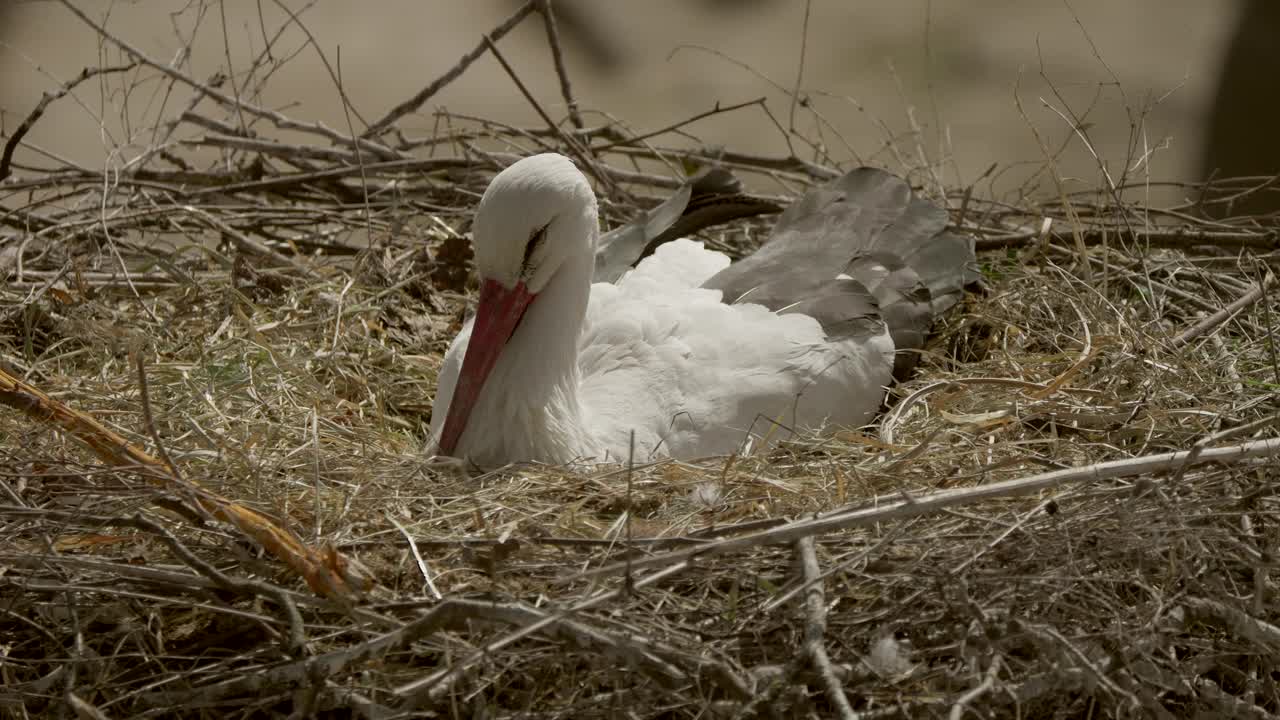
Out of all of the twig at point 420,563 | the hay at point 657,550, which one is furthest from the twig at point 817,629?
the twig at point 420,563

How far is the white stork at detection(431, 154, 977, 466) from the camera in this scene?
2326 millimetres

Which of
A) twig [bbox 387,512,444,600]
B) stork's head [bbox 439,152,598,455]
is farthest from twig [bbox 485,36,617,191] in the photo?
twig [bbox 387,512,444,600]

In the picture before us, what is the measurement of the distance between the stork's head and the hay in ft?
0.55

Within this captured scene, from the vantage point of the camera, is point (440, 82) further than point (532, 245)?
Yes

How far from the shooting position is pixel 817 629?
1594mm

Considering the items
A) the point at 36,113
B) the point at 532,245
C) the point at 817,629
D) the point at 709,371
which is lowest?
the point at 817,629

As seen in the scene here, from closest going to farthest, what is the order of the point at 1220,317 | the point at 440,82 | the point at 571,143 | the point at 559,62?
the point at 1220,317 → the point at 571,143 → the point at 440,82 → the point at 559,62

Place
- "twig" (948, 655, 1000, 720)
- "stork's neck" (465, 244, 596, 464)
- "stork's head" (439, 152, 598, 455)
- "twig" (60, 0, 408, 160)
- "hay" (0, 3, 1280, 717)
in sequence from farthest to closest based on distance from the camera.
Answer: "twig" (60, 0, 408, 160), "stork's neck" (465, 244, 596, 464), "stork's head" (439, 152, 598, 455), "hay" (0, 3, 1280, 717), "twig" (948, 655, 1000, 720)

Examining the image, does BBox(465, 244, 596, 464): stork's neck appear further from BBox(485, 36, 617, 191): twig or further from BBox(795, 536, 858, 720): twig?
BBox(485, 36, 617, 191): twig

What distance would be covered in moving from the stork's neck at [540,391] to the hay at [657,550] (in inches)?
3.6

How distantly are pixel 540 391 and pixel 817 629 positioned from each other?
889 millimetres

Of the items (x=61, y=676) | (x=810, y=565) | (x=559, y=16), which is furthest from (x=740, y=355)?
(x=559, y=16)

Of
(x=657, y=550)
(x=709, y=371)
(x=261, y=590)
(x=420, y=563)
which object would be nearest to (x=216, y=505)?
(x=261, y=590)

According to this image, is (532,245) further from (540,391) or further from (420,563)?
(420,563)
